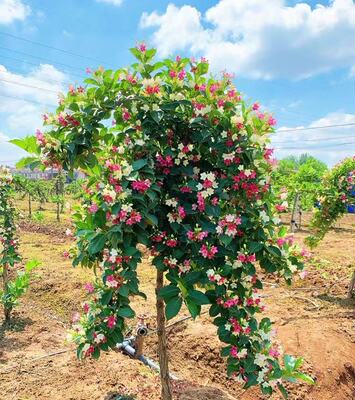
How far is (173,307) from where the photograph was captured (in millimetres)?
2047

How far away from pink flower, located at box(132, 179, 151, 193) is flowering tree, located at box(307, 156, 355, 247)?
6.03 metres

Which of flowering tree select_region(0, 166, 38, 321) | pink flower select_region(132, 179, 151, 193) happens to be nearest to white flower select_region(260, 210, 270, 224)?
pink flower select_region(132, 179, 151, 193)

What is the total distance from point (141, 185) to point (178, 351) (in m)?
3.92

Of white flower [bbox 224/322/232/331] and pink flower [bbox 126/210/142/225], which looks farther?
white flower [bbox 224/322/232/331]

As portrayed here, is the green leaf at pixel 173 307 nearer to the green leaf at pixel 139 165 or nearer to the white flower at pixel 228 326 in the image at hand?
the white flower at pixel 228 326

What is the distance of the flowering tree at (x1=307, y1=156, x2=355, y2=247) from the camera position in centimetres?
721

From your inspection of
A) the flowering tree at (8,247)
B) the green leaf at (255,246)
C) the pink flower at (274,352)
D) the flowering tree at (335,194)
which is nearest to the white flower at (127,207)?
the green leaf at (255,246)

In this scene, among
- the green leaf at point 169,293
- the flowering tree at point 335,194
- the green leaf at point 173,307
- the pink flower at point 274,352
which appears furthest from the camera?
the flowering tree at point 335,194

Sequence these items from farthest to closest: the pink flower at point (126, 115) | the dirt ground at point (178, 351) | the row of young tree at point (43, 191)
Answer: the row of young tree at point (43, 191) → the dirt ground at point (178, 351) → the pink flower at point (126, 115)

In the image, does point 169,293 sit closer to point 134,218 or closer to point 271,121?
point 134,218

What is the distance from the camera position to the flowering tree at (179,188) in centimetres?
227

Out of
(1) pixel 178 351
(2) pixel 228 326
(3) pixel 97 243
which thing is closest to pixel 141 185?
(3) pixel 97 243

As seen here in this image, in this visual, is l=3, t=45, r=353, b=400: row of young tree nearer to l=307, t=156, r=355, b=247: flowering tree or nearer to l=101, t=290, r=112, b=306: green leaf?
l=101, t=290, r=112, b=306: green leaf

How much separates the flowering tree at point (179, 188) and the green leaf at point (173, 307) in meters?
0.08
